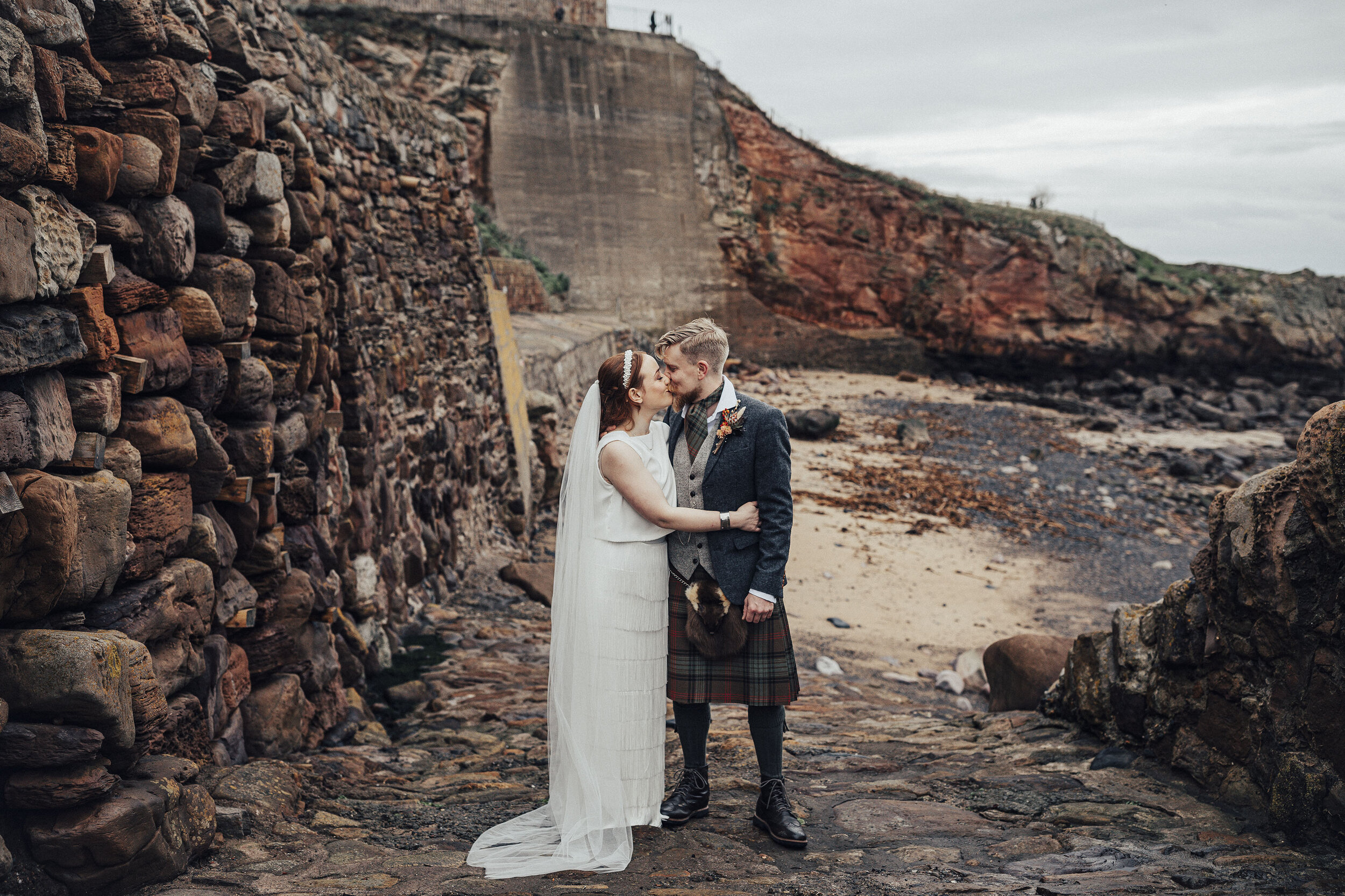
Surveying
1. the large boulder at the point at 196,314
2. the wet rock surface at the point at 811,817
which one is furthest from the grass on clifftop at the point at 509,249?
the large boulder at the point at 196,314

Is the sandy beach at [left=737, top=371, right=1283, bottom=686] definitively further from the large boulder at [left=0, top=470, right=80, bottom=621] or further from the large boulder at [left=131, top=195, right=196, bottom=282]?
the large boulder at [left=0, top=470, right=80, bottom=621]

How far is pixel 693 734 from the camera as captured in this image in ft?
10.7

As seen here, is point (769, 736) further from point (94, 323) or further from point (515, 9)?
point (515, 9)

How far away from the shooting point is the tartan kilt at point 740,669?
10.3 feet

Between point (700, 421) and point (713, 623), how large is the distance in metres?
0.72

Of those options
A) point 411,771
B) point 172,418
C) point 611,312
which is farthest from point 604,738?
point 611,312

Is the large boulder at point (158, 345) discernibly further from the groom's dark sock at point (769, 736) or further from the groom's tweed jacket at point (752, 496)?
the groom's dark sock at point (769, 736)

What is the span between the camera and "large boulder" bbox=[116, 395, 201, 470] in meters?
2.89

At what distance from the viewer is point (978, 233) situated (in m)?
28.0

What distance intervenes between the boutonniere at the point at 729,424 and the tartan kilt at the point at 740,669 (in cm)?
53

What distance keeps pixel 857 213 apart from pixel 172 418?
27823mm

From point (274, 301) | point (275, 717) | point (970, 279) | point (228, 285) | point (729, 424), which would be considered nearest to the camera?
point (729, 424)

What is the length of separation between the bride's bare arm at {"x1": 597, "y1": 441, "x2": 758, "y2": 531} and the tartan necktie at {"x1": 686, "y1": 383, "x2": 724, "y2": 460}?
8.8 inches

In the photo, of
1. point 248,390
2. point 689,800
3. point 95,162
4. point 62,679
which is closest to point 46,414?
point 62,679
